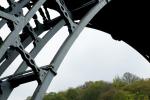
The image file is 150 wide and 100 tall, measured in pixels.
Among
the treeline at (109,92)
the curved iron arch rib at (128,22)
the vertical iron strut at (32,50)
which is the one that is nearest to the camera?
the vertical iron strut at (32,50)

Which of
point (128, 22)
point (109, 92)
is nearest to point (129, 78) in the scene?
point (109, 92)

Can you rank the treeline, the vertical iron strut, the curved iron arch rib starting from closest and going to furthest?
the vertical iron strut < the curved iron arch rib < the treeline

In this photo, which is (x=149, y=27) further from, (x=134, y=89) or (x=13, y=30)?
(x=134, y=89)

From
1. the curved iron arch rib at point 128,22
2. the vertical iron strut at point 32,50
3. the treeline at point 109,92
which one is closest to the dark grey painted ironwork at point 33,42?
the vertical iron strut at point 32,50

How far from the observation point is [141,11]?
17391mm

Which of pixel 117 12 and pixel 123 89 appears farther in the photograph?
pixel 123 89

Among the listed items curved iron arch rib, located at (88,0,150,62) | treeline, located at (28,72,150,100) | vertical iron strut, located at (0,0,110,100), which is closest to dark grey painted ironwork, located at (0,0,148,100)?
vertical iron strut, located at (0,0,110,100)

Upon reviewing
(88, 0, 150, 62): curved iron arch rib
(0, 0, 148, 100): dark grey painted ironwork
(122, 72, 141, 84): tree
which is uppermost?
(0, 0, 148, 100): dark grey painted ironwork

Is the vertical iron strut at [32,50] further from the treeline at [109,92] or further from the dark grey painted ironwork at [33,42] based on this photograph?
the treeline at [109,92]

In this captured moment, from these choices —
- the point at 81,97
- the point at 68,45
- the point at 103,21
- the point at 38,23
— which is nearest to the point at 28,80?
the point at 68,45

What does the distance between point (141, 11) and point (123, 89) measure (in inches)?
4013

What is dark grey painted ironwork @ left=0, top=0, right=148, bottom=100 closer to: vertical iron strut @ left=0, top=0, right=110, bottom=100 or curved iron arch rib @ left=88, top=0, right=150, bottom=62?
vertical iron strut @ left=0, top=0, right=110, bottom=100

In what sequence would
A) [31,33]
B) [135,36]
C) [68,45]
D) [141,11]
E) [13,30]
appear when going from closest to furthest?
1. [13,30]
2. [68,45]
3. [31,33]
4. [141,11]
5. [135,36]

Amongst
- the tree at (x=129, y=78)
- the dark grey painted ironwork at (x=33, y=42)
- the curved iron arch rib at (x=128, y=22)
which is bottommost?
the tree at (x=129, y=78)
